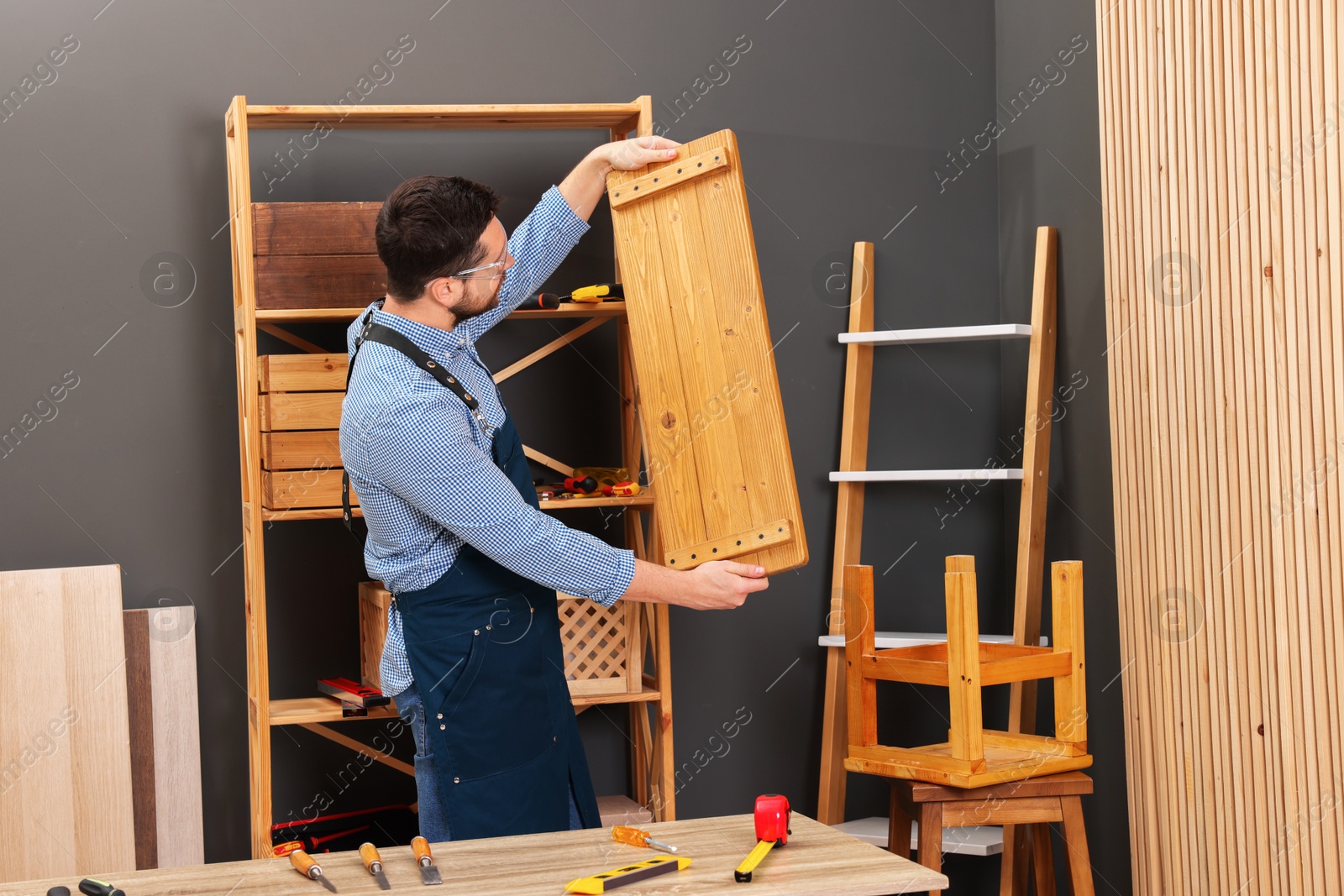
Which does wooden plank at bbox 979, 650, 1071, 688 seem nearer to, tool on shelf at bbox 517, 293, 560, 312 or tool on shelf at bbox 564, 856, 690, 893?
tool on shelf at bbox 564, 856, 690, 893

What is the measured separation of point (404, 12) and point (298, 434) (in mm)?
1275

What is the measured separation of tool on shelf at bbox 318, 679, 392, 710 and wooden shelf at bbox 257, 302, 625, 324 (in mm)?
939

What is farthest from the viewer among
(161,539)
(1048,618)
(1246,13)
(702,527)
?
(1048,618)

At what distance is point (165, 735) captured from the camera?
10.4 feet

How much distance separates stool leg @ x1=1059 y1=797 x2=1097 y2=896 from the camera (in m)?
2.64

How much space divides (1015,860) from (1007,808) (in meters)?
0.83

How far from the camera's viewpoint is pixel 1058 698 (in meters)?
2.76

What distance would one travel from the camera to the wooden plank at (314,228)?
3.00 meters

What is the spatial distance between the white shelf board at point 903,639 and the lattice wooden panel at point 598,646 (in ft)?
2.04

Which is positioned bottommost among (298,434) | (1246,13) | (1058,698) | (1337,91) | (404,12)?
(1058,698)

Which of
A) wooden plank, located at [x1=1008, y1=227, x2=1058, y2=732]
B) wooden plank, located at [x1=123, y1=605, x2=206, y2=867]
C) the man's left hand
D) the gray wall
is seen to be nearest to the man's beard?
the man's left hand

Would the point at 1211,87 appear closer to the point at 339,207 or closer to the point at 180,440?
the point at 339,207

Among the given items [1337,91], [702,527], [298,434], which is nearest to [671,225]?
[702,527]

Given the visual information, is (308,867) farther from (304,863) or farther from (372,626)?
(372,626)
